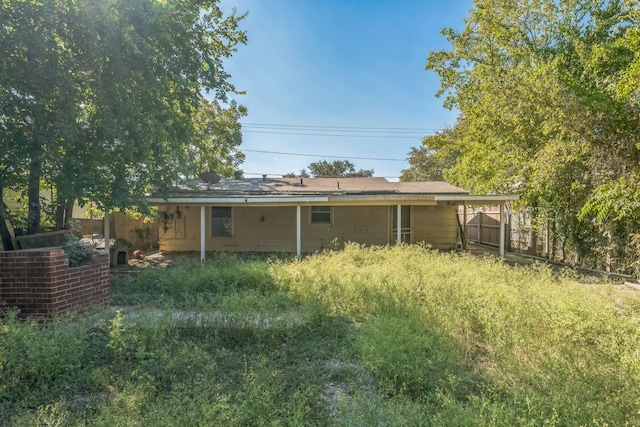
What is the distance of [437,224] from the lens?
43.2 feet

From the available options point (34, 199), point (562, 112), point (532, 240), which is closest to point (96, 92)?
point (34, 199)

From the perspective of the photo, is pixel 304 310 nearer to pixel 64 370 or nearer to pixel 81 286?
pixel 64 370

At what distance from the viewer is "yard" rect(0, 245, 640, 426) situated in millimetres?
2320

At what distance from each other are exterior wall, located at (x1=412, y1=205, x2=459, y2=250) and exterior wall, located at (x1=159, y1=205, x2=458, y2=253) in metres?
1.50

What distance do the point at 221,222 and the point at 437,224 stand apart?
349 inches

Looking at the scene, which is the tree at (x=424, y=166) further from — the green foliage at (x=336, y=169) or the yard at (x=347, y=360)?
the yard at (x=347, y=360)

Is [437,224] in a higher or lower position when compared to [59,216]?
lower

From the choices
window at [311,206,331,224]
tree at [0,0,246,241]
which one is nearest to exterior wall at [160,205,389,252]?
window at [311,206,331,224]

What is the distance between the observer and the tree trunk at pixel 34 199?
6.82 m

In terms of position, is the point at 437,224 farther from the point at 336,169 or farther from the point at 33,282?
the point at 336,169

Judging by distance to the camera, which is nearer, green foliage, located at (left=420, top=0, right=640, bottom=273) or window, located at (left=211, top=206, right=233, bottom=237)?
green foliage, located at (left=420, top=0, right=640, bottom=273)

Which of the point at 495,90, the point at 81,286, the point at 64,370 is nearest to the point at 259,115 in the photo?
the point at 495,90

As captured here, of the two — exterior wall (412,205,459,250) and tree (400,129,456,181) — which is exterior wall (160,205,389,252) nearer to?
exterior wall (412,205,459,250)

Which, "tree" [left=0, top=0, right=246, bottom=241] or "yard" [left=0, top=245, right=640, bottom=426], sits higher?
"tree" [left=0, top=0, right=246, bottom=241]
